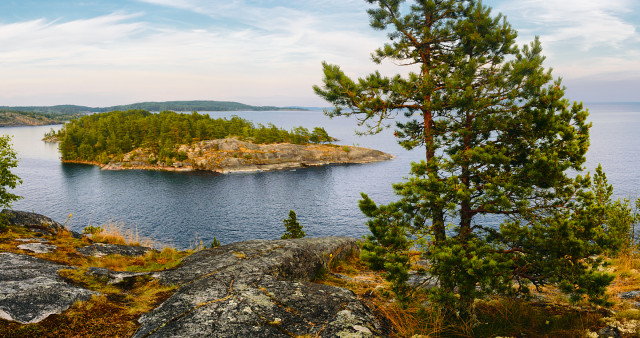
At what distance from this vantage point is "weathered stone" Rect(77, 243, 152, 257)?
11.8m

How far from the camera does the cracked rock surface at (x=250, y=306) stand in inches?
245

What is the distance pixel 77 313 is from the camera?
6.49m

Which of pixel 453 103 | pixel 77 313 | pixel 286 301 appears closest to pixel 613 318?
pixel 453 103

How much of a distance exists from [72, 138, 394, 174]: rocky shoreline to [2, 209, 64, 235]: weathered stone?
301ft

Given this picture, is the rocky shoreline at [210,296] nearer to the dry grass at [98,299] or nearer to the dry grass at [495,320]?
the dry grass at [98,299]

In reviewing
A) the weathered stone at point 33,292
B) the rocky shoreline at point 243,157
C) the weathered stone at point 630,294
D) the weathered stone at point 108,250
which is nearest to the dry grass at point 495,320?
the weathered stone at point 630,294

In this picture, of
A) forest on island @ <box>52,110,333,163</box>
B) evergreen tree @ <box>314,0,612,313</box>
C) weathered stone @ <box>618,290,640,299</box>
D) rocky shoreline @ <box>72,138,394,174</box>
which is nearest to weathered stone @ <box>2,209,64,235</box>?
evergreen tree @ <box>314,0,612,313</box>

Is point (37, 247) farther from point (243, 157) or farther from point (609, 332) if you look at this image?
point (243, 157)

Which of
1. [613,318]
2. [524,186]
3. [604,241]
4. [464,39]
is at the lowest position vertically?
[613,318]

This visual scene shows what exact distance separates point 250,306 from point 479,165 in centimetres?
687

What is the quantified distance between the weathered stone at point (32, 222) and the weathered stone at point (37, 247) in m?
3.54

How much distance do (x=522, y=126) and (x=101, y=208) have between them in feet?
241

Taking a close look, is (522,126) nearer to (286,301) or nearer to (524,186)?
(524,186)

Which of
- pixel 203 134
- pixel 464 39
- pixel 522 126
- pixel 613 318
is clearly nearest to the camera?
pixel 613 318
